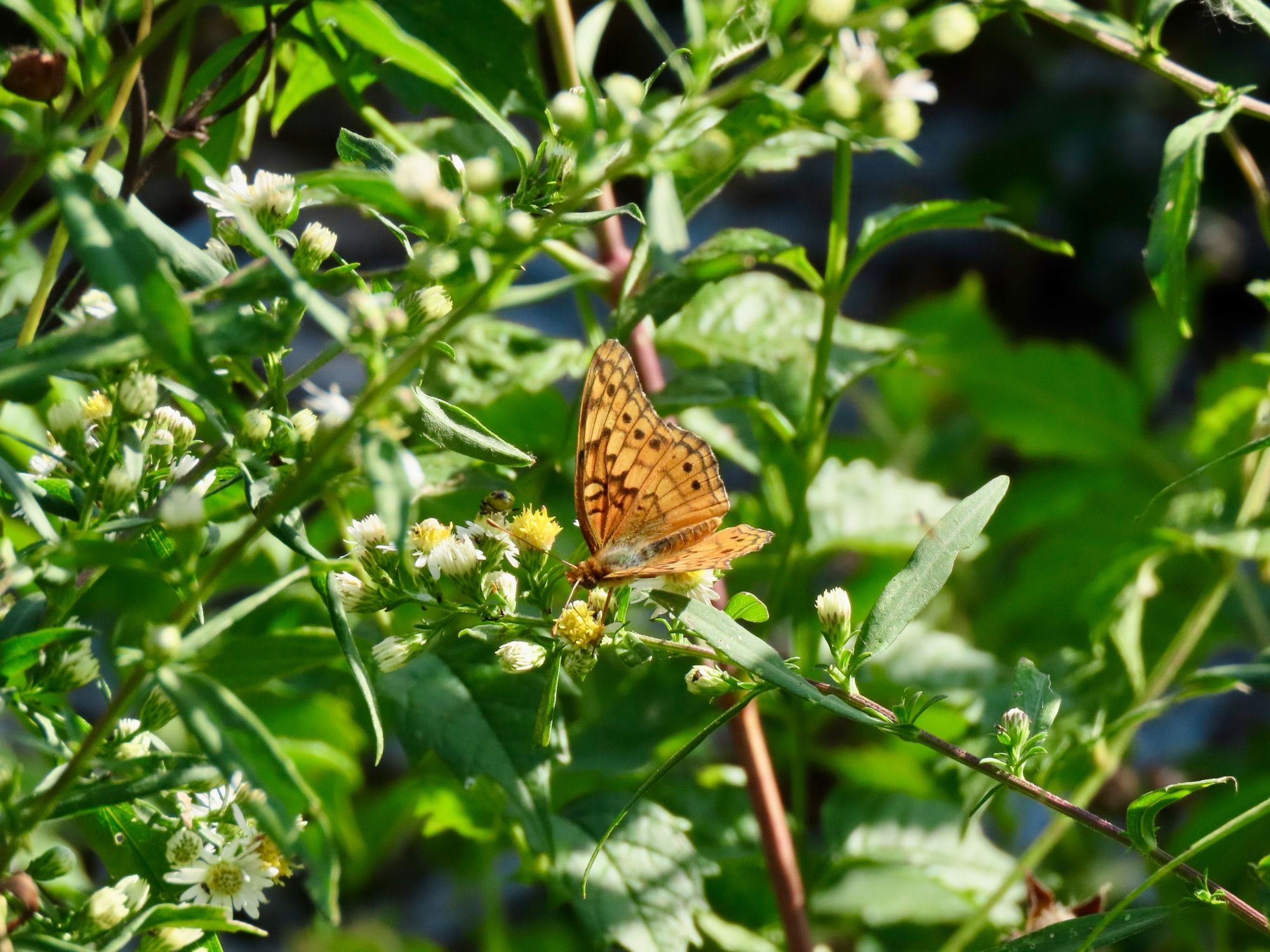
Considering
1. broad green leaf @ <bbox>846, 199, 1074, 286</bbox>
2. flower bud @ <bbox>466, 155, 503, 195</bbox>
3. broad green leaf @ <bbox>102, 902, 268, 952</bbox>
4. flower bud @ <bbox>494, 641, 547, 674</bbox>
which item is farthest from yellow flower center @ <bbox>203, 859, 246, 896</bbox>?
broad green leaf @ <bbox>846, 199, 1074, 286</bbox>

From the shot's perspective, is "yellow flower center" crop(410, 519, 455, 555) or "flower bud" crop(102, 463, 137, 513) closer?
"flower bud" crop(102, 463, 137, 513)

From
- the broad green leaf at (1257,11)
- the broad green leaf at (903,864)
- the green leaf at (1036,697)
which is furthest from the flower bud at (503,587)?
the broad green leaf at (903,864)

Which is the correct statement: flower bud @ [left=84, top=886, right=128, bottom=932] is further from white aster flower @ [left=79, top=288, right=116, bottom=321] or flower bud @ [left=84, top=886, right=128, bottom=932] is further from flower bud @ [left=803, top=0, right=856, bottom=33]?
flower bud @ [left=803, top=0, right=856, bottom=33]

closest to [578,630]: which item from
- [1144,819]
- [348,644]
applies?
[348,644]

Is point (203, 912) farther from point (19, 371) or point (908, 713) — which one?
point (908, 713)

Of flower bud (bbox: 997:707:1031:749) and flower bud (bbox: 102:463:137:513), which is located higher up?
flower bud (bbox: 102:463:137:513)

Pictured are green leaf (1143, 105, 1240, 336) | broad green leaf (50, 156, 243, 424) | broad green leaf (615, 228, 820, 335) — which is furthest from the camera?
broad green leaf (615, 228, 820, 335)
